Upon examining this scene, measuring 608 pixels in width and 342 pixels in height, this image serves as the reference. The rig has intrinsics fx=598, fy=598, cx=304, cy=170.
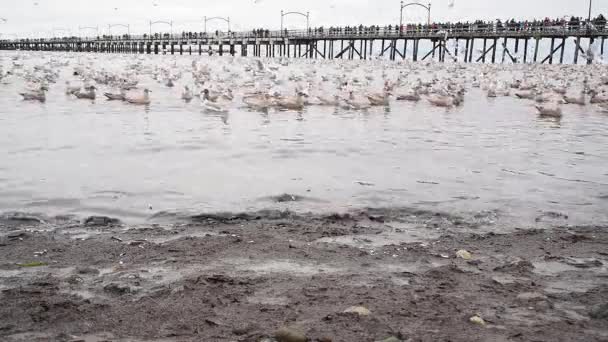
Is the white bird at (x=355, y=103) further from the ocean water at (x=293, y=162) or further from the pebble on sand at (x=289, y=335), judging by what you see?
the pebble on sand at (x=289, y=335)

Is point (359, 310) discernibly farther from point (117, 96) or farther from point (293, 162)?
point (117, 96)

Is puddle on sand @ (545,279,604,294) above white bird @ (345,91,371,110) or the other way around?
the other way around

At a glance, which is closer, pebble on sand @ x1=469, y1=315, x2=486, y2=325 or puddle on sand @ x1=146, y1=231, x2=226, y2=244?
pebble on sand @ x1=469, y1=315, x2=486, y2=325

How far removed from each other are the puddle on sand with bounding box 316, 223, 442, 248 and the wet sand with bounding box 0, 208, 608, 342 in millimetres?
13

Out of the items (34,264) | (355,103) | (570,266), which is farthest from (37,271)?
(355,103)

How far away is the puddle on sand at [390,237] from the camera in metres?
3.68

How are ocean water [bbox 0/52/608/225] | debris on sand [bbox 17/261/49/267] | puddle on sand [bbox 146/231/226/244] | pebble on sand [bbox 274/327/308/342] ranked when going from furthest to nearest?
ocean water [bbox 0/52/608/225], puddle on sand [bbox 146/231/226/244], debris on sand [bbox 17/261/49/267], pebble on sand [bbox 274/327/308/342]

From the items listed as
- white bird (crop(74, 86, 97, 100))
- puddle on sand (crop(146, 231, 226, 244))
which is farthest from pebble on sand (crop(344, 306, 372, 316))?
white bird (crop(74, 86, 97, 100))

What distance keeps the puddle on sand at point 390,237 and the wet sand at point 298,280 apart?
0.04 ft

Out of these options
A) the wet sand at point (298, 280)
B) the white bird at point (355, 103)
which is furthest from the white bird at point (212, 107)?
the wet sand at point (298, 280)

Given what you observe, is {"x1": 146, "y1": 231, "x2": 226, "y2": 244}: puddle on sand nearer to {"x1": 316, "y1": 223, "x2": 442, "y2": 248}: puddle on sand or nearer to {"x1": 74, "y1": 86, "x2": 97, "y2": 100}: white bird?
{"x1": 316, "y1": 223, "x2": 442, "y2": 248}: puddle on sand

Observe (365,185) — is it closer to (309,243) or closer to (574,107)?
(309,243)

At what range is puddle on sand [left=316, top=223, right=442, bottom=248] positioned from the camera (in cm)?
368

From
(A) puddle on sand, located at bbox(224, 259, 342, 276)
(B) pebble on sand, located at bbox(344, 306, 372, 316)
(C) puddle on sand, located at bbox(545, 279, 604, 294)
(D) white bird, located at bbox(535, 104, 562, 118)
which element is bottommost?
(C) puddle on sand, located at bbox(545, 279, 604, 294)
